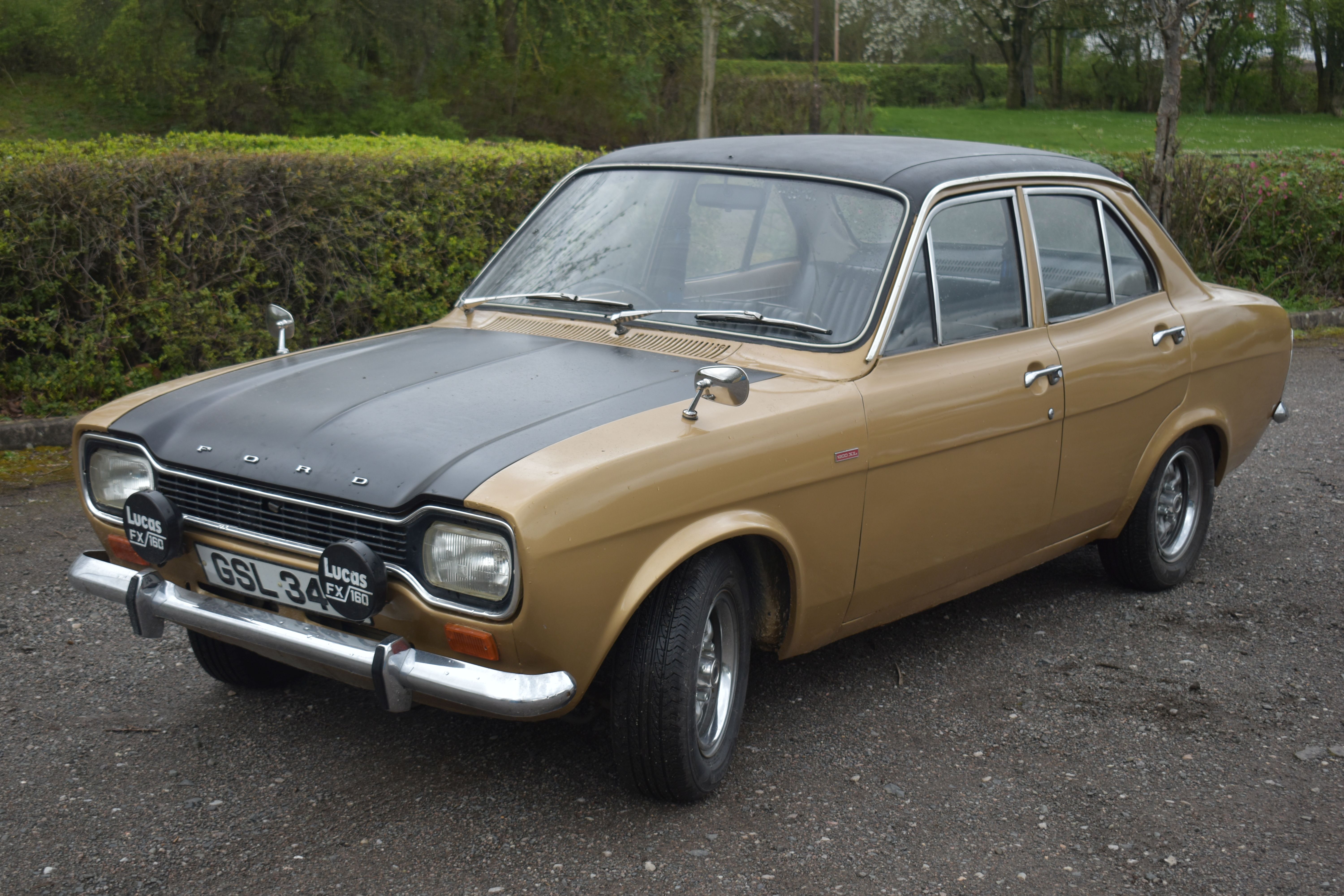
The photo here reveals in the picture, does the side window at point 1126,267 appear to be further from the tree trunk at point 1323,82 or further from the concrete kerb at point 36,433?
the tree trunk at point 1323,82

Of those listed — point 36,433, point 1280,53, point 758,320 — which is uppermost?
point 1280,53

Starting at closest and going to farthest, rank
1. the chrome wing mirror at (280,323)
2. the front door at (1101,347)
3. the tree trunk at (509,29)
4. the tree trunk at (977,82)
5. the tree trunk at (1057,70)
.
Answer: the chrome wing mirror at (280,323) → the front door at (1101,347) → the tree trunk at (509,29) → the tree trunk at (1057,70) → the tree trunk at (977,82)

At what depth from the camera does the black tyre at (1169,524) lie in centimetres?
486

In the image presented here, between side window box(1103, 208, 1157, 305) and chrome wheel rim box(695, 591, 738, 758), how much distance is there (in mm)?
2261

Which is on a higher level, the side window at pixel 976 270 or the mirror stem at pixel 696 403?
the side window at pixel 976 270

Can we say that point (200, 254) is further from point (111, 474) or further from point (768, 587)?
point (768, 587)

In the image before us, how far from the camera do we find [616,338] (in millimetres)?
3857

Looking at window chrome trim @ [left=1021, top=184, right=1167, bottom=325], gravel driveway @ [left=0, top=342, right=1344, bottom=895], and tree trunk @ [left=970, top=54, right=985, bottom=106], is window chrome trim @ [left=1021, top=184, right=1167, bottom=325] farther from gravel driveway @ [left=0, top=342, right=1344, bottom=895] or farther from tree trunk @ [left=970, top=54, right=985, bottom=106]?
tree trunk @ [left=970, top=54, right=985, bottom=106]

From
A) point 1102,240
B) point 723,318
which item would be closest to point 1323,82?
point 1102,240

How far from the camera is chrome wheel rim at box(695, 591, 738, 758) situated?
3.33 metres

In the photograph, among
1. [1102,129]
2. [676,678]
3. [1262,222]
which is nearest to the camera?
[676,678]

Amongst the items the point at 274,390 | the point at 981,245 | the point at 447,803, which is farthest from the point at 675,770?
the point at 981,245

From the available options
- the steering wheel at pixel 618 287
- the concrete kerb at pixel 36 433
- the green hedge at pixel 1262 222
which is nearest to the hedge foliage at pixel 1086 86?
the green hedge at pixel 1262 222

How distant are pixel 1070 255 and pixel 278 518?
2.98 metres
